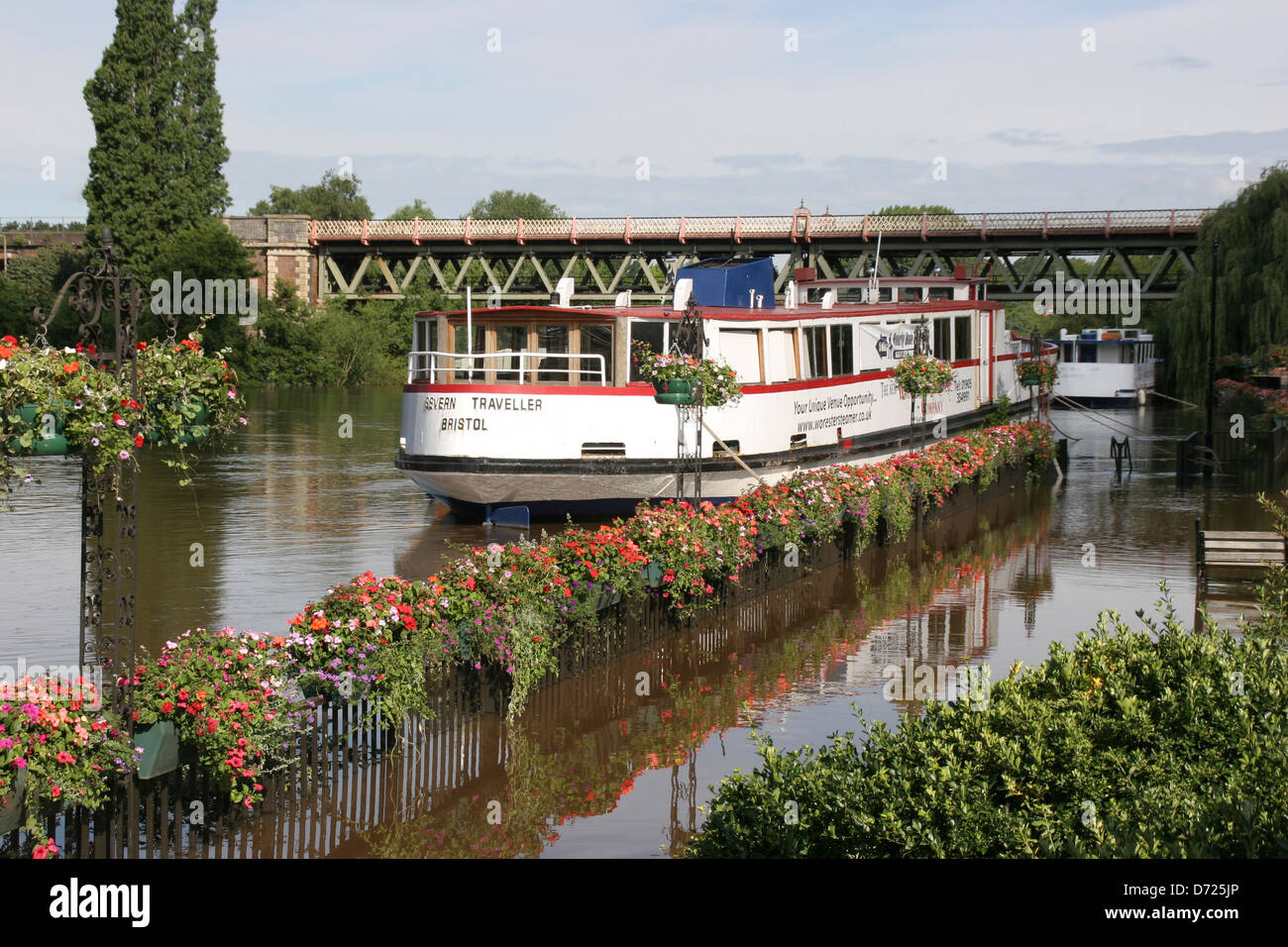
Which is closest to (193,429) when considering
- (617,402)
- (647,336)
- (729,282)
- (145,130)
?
(617,402)

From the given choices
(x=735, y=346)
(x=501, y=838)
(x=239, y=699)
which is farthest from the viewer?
(x=735, y=346)

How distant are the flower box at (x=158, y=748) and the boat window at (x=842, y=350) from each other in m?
21.5

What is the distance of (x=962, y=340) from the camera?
112ft

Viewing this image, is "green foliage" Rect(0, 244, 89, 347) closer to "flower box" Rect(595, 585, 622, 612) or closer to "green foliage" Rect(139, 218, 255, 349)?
"green foliage" Rect(139, 218, 255, 349)

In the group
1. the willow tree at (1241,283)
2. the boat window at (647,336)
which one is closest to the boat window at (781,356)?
the boat window at (647,336)

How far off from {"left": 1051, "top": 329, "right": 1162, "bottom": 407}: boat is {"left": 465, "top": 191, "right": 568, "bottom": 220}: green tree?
3707 inches

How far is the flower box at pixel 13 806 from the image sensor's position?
23.5 feet

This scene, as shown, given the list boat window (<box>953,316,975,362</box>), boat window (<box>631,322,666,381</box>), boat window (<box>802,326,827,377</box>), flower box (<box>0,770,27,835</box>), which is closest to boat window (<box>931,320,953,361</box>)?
boat window (<box>953,316,975,362</box>)

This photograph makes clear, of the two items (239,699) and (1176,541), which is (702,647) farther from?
(1176,541)

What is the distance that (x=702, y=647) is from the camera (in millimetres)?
14906

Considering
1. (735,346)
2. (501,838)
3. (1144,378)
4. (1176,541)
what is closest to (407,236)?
(1144,378)

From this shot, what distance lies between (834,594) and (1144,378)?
170 feet
